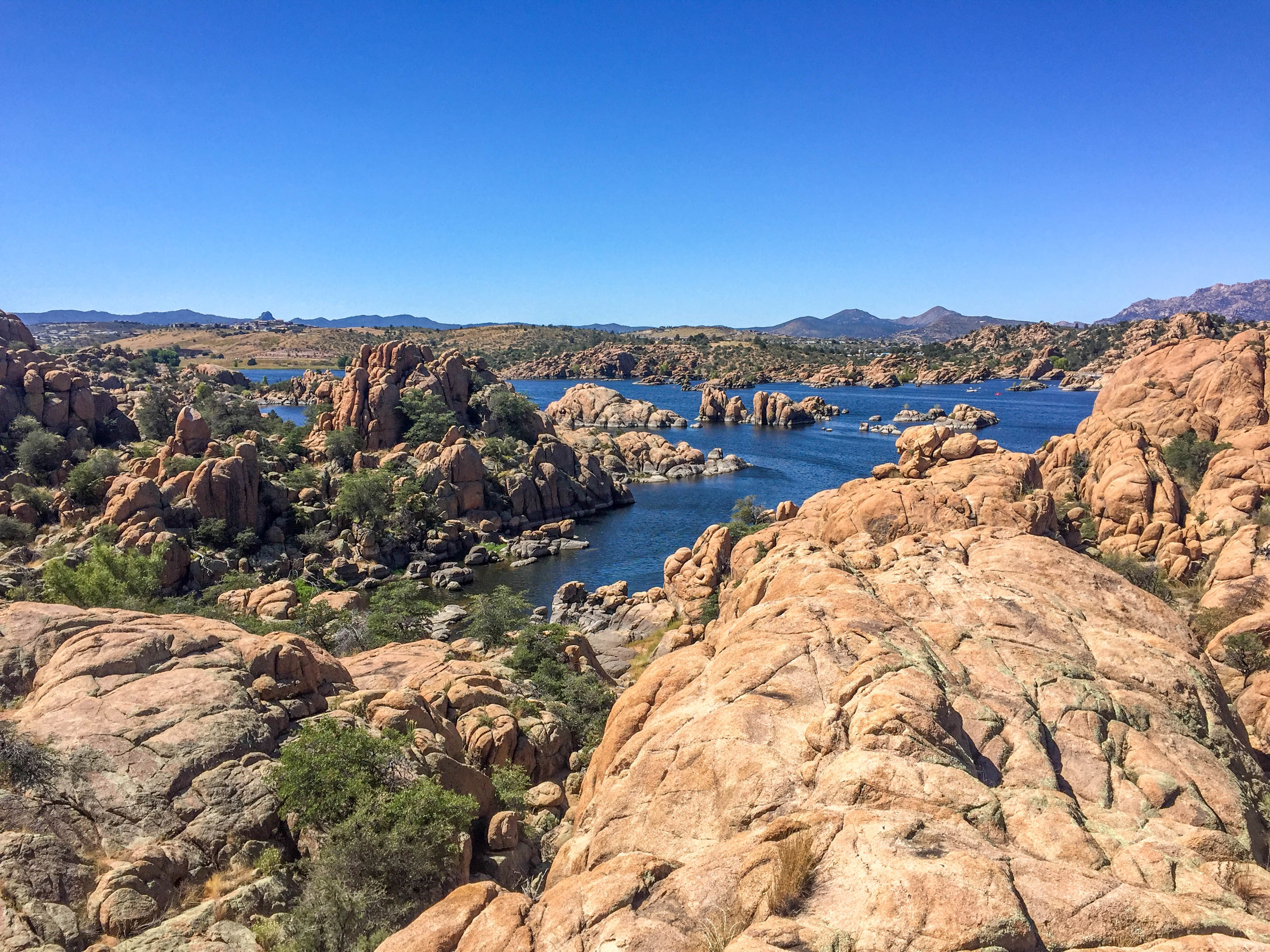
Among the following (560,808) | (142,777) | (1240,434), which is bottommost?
(560,808)

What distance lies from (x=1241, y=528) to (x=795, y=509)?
2546cm

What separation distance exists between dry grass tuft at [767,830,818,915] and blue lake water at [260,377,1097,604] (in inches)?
1959

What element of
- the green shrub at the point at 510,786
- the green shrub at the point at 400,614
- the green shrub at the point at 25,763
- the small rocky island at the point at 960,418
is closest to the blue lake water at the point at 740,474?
the small rocky island at the point at 960,418

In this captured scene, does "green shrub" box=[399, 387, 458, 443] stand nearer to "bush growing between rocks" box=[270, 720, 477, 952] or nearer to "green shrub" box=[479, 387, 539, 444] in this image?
"green shrub" box=[479, 387, 539, 444]

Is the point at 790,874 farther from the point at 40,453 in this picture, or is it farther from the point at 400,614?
the point at 40,453

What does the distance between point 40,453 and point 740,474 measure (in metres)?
82.6

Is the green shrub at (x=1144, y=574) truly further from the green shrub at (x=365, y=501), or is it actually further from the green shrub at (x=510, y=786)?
the green shrub at (x=365, y=501)

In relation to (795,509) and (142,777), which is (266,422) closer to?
(795,509)

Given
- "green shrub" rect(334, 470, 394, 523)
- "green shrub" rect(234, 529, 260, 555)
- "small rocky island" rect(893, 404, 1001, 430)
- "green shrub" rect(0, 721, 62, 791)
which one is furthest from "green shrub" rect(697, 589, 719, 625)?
"small rocky island" rect(893, 404, 1001, 430)

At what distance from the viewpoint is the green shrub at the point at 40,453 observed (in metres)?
65.6

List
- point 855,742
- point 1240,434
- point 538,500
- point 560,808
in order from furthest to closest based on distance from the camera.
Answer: point 538,500
point 1240,434
point 560,808
point 855,742

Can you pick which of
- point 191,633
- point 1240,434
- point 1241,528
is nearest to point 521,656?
point 191,633

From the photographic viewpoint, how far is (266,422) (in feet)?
303

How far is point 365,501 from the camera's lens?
67.2 m
